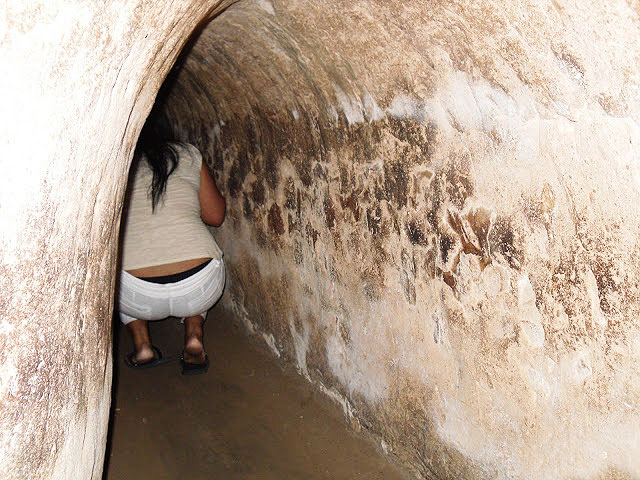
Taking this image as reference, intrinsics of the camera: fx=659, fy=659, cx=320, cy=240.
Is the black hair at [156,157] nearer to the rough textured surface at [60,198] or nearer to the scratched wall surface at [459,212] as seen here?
the scratched wall surface at [459,212]

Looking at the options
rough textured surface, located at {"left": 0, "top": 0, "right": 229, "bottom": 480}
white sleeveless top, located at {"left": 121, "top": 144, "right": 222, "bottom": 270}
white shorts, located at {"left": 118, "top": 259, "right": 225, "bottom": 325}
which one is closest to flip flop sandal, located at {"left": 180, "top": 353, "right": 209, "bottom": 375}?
white shorts, located at {"left": 118, "top": 259, "right": 225, "bottom": 325}

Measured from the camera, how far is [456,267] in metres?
2.06

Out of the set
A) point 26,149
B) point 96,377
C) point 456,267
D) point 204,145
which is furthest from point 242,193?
point 26,149

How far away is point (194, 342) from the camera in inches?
134

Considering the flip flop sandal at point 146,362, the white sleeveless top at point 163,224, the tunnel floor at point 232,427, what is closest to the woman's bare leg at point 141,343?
the flip flop sandal at point 146,362

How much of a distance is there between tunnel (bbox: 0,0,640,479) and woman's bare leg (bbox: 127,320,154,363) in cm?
89

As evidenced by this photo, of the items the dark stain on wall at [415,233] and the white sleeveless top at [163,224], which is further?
the white sleeveless top at [163,224]

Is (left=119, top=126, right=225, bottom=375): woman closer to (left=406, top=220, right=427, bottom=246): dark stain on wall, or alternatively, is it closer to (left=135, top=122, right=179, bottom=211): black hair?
(left=135, top=122, right=179, bottom=211): black hair

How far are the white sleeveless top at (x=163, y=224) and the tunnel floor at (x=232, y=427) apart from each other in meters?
0.71

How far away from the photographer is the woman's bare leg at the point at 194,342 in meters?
3.39

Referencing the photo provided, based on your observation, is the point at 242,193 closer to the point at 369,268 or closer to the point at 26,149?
the point at 369,268

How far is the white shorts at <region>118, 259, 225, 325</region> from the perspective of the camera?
3086 mm

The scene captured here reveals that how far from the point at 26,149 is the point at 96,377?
567 millimetres

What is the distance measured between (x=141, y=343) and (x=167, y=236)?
2.31ft
